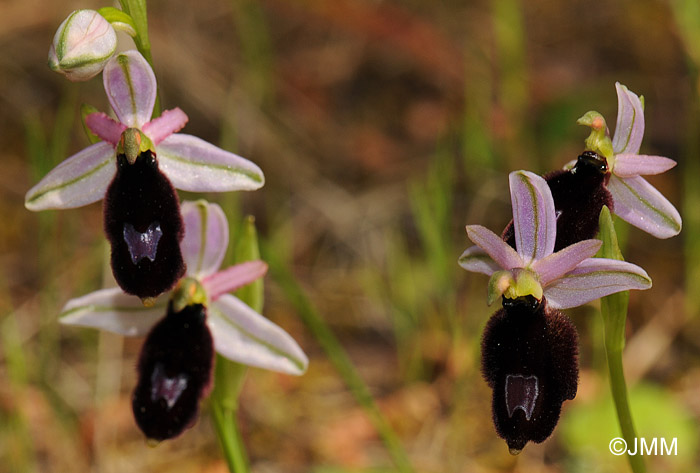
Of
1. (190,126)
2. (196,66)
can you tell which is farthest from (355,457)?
(196,66)

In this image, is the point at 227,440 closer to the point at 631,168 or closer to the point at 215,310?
the point at 215,310

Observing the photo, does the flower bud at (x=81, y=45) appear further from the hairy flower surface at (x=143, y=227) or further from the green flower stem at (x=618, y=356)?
the green flower stem at (x=618, y=356)

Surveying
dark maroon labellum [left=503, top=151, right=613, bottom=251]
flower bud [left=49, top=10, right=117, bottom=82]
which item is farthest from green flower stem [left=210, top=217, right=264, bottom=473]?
dark maroon labellum [left=503, top=151, right=613, bottom=251]

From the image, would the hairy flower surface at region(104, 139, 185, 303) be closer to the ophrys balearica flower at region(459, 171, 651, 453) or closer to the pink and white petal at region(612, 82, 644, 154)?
the ophrys balearica flower at region(459, 171, 651, 453)

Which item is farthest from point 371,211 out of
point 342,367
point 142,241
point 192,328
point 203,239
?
point 142,241

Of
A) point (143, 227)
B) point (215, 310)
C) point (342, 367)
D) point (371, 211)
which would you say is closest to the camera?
point (143, 227)

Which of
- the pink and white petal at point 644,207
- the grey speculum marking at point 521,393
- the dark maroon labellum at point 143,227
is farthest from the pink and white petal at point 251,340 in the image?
the pink and white petal at point 644,207
